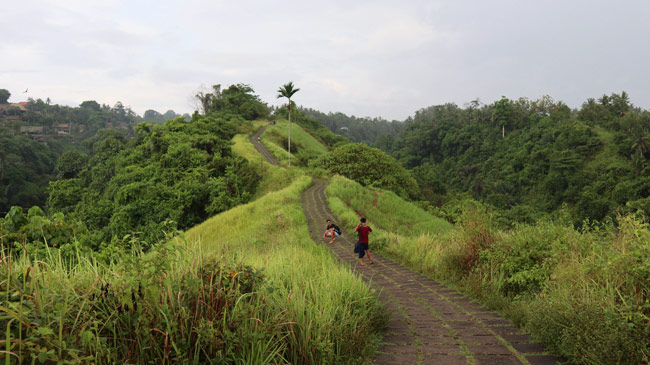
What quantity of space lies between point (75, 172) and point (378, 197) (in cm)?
3493

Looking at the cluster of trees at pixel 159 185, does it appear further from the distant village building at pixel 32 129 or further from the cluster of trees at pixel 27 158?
the distant village building at pixel 32 129

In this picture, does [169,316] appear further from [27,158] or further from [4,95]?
[4,95]

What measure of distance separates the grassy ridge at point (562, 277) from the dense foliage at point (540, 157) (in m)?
26.4

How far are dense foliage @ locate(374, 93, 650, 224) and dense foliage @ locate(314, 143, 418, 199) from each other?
279 inches


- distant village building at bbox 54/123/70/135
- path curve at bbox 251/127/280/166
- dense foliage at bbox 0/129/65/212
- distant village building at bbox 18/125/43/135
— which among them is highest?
distant village building at bbox 54/123/70/135

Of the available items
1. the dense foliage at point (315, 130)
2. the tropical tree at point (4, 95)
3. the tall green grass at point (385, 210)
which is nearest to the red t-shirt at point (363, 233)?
the tall green grass at point (385, 210)

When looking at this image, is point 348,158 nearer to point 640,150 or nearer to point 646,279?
point 646,279

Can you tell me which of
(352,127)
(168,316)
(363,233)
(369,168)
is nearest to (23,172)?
(369,168)

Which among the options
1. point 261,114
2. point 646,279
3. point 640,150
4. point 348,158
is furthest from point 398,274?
point 261,114

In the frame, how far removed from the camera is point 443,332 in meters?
3.89

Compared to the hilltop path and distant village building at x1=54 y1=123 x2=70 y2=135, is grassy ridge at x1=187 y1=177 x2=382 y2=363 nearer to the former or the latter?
the hilltop path

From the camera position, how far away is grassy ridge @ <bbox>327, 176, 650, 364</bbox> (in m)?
2.94

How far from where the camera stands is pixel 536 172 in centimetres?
4822

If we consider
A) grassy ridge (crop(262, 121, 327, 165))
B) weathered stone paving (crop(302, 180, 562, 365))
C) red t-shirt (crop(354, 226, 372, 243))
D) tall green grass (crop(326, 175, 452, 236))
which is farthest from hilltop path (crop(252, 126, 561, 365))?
grassy ridge (crop(262, 121, 327, 165))
